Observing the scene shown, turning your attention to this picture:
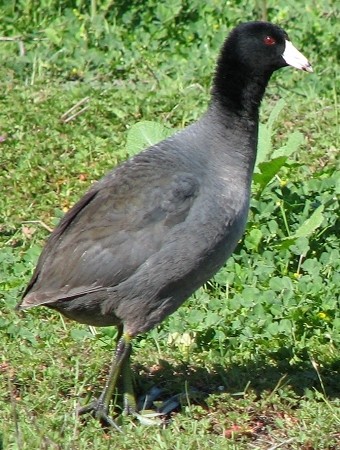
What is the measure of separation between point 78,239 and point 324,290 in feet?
4.95

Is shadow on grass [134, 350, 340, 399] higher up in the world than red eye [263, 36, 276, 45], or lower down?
lower down

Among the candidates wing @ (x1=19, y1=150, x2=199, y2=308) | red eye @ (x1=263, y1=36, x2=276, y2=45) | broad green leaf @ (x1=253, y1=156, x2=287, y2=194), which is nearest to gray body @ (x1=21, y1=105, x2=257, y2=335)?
wing @ (x1=19, y1=150, x2=199, y2=308)

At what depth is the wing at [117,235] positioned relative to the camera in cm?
461

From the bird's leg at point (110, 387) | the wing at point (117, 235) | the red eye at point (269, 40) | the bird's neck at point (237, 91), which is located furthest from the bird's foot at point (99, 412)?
the red eye at point (269, 40)

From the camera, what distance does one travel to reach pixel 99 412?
469cm

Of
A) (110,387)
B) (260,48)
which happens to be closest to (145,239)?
(110,387)

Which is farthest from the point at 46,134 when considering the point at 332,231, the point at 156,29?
the point at 332,231

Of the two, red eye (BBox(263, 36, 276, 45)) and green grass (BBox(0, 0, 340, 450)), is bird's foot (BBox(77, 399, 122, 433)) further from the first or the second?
red eye (BBox(263, 36, 276, 45))

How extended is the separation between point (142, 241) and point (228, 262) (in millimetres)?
1387

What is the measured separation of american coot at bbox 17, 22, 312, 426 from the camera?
15.1 ft

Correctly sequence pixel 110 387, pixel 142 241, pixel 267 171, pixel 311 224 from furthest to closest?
1. pixel 267 171
2. pixel 311 224
3. pixel 110 387
4. pixel 142 241

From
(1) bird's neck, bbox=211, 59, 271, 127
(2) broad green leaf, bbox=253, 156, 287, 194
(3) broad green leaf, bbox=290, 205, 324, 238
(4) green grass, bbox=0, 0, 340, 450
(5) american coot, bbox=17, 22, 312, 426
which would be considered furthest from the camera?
(2) broad green leaf, bbox=253, 156, 287, 194

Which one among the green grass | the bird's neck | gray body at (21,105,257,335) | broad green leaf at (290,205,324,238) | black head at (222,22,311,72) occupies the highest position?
black head at (222,22,311,72)

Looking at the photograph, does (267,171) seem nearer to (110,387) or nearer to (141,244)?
(141,244)
